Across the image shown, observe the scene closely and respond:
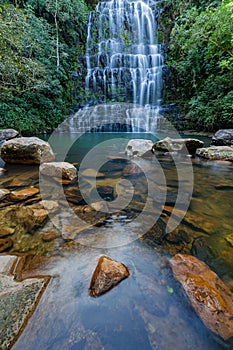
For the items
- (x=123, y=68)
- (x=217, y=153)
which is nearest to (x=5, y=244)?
(x=217, y=153)

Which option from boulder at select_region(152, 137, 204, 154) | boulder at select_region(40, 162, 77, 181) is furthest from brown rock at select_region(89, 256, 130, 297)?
boulder at select_region(152, 137, 204, 154)

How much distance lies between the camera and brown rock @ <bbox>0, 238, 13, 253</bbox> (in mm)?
1543

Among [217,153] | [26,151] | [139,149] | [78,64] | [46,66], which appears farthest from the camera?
[78,64]

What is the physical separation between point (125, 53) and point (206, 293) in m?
20.4

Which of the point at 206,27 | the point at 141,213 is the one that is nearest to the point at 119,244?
the point at 141,213

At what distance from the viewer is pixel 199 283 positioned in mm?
1177

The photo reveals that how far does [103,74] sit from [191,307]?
1818cm

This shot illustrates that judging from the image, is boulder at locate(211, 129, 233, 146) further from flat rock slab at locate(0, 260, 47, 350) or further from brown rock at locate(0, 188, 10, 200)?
flat rock slab at locate(0, 260, 47, 350)

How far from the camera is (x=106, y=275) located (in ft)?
4.08

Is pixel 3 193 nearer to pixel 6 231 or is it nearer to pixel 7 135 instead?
pixel 6 231

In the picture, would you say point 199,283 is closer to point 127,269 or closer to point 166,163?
point 127,269

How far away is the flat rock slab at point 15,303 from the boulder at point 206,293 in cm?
99

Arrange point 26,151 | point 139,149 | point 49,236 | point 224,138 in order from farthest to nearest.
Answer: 1. point 224,138
2. point 139,149
3. point 26,151
4. point 49,236

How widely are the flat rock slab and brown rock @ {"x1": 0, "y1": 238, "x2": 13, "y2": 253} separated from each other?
37 centimetres
